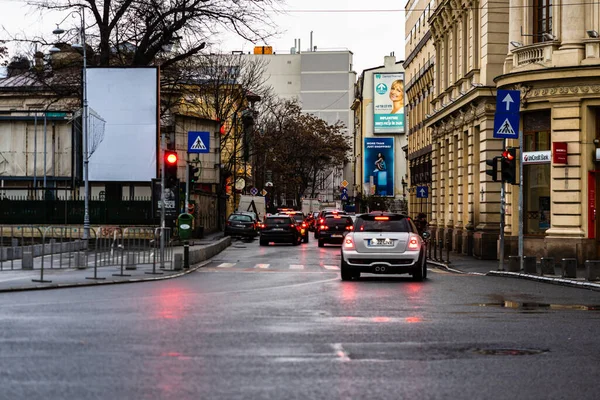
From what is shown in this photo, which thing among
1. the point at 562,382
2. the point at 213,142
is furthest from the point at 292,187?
the point at 562,382

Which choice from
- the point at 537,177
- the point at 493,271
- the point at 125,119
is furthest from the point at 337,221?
the point at 493,271

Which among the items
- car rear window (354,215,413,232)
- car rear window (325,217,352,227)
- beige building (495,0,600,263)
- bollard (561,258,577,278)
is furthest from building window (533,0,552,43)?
car rear window (325,217,352,227)

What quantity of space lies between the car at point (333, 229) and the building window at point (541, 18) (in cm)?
1900

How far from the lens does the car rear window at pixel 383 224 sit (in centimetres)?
2372

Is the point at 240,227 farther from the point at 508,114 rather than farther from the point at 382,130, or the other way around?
the point at 382,130

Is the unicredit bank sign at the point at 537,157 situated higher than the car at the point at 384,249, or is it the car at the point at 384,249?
the unicredit bank sign at the point at 537,157

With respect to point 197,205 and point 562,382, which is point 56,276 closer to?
point 562,382

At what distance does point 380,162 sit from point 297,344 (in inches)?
4220

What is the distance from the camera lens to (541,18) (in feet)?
114

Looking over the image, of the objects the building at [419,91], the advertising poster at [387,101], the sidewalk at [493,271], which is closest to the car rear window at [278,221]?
the building at [419,91]

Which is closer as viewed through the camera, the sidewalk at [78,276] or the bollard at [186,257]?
the sidewalk at [78,276]

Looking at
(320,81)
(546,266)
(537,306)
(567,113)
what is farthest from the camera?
(320,81)

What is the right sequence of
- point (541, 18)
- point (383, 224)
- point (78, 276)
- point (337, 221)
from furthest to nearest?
point (337, 221), point (541, 18), point (78, 276), point (383, 224)

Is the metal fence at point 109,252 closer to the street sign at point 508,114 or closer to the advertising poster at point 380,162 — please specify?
the street sign at point 508,114
